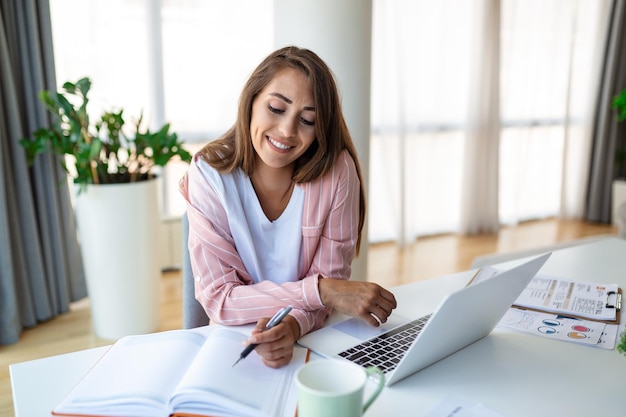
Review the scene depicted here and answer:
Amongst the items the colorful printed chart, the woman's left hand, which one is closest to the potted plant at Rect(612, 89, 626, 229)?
the colorful printed chart

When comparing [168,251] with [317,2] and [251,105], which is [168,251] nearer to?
[317,2]

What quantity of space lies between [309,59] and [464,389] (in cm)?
72

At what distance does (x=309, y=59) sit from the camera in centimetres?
119

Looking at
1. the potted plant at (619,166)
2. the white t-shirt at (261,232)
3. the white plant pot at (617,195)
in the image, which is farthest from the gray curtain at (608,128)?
the white t-shirt at (261,232)

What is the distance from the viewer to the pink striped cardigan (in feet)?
3.54

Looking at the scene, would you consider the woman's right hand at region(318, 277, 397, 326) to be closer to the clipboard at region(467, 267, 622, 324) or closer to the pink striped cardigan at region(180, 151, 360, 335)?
the pink striped cardigan at region(180, 151, 360, 335)

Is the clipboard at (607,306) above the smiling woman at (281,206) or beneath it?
beneath

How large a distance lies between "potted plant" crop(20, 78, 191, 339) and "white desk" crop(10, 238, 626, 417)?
1.47 m

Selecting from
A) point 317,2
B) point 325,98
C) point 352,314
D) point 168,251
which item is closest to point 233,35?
point 317,2

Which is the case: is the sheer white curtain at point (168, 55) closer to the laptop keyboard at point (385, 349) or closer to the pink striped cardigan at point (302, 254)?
the pink striped cardigan at point (302, 254)

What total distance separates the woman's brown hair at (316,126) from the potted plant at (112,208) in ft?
3.68

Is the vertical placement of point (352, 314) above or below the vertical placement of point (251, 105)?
below

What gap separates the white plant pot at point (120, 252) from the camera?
2.31m

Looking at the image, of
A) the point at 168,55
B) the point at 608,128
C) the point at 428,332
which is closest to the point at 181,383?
the point at 428,332
